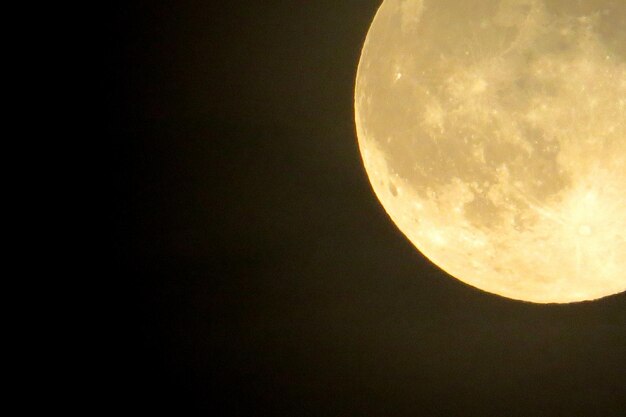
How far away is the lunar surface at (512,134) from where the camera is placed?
2.28 m

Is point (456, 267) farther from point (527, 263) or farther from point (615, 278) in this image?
point (615, 278)

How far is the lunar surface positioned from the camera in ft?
7.47

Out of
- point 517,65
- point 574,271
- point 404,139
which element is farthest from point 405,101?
point 574,271

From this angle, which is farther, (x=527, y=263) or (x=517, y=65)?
(x=527, y=263)

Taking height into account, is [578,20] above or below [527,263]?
above

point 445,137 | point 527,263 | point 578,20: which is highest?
point 578,20

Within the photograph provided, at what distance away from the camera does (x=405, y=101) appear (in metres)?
2.54

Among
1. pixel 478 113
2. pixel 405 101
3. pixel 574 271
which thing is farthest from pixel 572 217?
pixel 405 101

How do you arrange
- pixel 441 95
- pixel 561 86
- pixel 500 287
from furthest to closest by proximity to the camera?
1. pixel 500 287
2. pixel 441 95
3. pixel 561 86

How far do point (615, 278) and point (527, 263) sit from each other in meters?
0.27

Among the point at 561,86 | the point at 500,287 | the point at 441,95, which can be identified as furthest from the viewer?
the point at 500,287

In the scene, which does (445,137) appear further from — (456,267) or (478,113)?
(456,267)

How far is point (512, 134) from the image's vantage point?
7.65ft

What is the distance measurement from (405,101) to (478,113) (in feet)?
0.82
